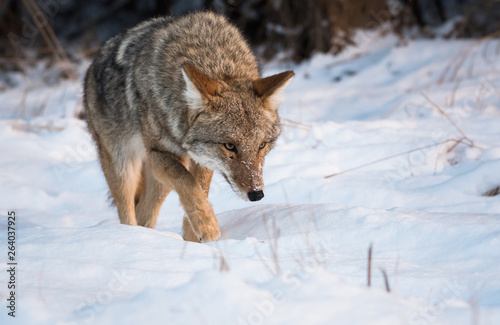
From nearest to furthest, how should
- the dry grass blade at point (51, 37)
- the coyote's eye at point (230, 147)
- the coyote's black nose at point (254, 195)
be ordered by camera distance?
1. the coyote's black nose at point (254, 195)
2. the coyote's eye at point (230, 147)
3. the dry grass blade at point (51, 37)

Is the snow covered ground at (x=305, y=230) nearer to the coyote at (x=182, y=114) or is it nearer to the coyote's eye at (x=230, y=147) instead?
the coyote at (x=182, y=114)

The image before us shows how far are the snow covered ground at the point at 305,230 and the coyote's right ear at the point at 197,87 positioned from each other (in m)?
0.89

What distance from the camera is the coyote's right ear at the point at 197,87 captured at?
11.1ft

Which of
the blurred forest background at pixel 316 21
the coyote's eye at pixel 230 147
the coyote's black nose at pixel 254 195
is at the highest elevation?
the coyote's eye at pixel 230 147

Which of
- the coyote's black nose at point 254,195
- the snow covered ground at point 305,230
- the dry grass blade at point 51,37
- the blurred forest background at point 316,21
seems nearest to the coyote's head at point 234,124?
the coyote's black nose at point 254,195

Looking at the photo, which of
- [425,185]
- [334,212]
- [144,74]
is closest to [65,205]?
[144,74]

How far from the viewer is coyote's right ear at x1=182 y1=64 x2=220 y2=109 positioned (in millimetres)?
3383

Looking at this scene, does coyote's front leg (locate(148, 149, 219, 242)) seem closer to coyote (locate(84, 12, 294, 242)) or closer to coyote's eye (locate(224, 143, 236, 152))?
coyote (locate(84, 12, 294, 242))

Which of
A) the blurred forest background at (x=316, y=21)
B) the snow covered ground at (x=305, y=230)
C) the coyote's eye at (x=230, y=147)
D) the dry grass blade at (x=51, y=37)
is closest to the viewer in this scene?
the snow covered ground at (x=305, y=230)

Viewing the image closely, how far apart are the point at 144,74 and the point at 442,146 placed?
9.91 ft

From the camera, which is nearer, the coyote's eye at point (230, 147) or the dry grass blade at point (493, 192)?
the coyote's eye at point (230, 147)

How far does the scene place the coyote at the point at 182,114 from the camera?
354cm

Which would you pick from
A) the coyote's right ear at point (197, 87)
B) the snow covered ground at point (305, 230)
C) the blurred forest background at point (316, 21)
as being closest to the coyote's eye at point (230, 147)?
the coyote's right ear at point (197, 87)

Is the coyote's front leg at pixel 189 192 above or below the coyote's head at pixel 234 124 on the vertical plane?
below
